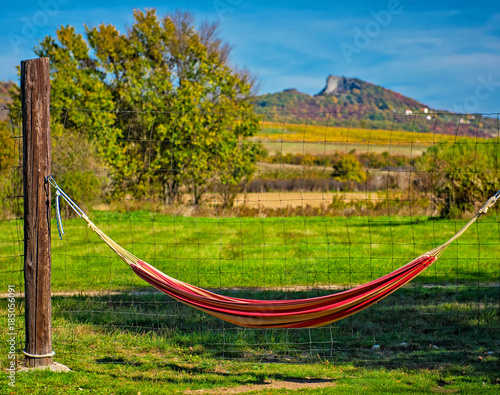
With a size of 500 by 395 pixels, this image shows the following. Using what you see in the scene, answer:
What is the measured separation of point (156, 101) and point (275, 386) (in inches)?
503

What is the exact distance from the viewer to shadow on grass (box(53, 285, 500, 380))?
388cm

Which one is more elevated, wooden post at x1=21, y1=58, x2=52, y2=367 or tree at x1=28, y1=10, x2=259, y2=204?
tree at x1=28, y1=10, x2=259, y2=204

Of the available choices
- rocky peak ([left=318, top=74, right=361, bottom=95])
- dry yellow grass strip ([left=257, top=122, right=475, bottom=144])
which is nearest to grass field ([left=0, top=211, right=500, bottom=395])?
dry yellow grass strip ([left=257, top=122, right=475, bottom=144])

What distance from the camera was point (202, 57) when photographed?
1670 centimetres

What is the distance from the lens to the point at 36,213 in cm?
338

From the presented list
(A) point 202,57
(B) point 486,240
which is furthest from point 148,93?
(B) point 486,240

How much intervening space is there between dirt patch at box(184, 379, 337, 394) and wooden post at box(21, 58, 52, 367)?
1086 millimetres

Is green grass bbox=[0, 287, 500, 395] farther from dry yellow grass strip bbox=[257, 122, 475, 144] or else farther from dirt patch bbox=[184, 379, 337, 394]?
dry yellow grass strip bbox=[257, 122, 475, 144]

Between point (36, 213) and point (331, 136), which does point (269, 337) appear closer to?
point (36, 213)

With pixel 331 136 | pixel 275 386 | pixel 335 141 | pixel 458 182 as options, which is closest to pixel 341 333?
pixel 275 386

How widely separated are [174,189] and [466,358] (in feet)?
37.8

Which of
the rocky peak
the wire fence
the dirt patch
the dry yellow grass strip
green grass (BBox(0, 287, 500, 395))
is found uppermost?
the rocky peak

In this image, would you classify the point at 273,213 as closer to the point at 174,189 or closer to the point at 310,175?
the point at 174,189

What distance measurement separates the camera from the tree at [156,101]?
14273mm
